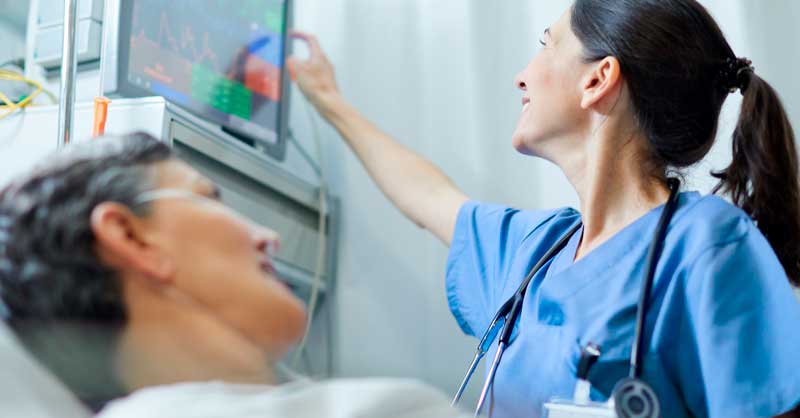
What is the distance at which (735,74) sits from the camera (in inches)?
51.9

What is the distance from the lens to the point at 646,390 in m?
0.82

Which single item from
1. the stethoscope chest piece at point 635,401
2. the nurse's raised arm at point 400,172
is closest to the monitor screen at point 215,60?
the nurse's raised arm at point 400,172

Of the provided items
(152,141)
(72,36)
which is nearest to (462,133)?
(72,36)

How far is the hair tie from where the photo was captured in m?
1.31

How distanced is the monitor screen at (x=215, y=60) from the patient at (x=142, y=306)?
0.85m

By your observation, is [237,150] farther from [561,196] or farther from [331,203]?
[561,196]

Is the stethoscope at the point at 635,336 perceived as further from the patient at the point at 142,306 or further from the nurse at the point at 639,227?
the patient at the point at 142,306

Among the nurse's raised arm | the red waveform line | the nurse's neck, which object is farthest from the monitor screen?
the nurse's neck

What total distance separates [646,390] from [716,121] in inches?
25.1

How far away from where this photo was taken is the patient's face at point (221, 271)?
604mm

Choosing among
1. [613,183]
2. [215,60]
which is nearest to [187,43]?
[215,60]

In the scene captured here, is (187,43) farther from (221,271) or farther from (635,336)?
(221,271)

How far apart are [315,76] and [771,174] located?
2.75 feet

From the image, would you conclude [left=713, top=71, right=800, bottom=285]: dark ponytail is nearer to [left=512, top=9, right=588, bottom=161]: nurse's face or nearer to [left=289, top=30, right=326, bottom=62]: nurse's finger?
[left=512, top=9, right=588, bottom=161]: nurse's face
